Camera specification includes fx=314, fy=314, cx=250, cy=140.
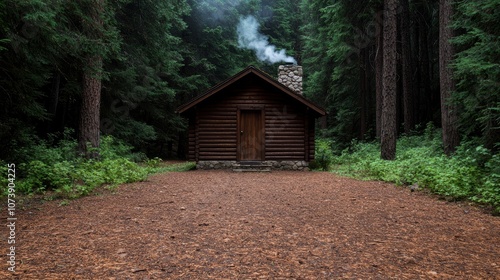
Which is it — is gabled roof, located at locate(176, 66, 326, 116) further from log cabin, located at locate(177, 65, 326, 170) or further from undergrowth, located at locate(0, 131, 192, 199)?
undergrowth, located at locate(0, 131, 192, 199)

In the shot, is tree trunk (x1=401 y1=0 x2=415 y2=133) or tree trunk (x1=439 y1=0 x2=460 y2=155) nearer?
tree trunk (x1=439 y1=0 x2=460 y2=155)

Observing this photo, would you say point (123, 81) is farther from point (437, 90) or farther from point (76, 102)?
point (437, 90)

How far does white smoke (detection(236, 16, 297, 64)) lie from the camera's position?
91.9 feet

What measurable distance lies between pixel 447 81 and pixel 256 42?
20.6 meters

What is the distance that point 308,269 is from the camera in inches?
130

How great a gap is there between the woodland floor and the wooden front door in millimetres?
8155

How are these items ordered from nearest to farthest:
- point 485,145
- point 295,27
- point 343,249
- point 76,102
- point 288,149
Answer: point 343,249 < point 485,145 < point 288,149 < point 76,102 < point 295,27

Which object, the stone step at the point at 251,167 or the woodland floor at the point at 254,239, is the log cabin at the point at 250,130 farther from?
the woodland floor at the point at 254,239

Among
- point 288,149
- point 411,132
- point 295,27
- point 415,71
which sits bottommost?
point 288,149

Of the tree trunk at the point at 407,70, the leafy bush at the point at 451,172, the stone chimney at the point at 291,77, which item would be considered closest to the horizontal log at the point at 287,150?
the leafy bush at the point at 451,172

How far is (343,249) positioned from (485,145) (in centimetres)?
741

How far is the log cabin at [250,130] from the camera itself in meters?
15.2

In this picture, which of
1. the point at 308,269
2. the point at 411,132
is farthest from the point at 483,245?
the point at 411,132

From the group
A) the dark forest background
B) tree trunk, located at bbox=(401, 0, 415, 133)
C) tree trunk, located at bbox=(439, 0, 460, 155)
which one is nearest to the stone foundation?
the dark forest background
